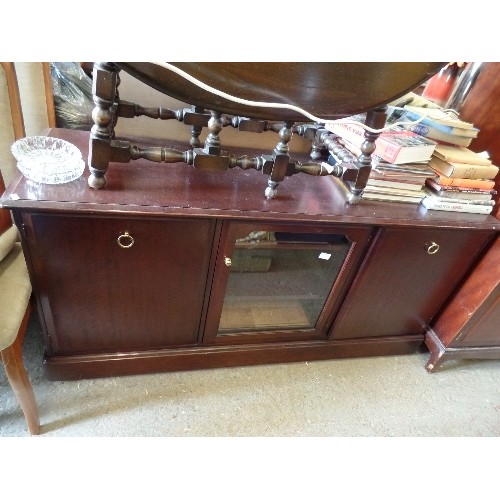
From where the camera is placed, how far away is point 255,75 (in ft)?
2.12

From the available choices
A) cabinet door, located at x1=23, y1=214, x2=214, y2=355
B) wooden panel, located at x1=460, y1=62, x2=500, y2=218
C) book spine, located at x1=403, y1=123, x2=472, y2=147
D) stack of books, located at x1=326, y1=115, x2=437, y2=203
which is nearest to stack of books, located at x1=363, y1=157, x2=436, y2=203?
stack of books, located at x1=326, y1=115, x2=437, y2=203

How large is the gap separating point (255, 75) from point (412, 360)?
1.27 metres

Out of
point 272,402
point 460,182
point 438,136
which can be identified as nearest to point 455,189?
point 460,182

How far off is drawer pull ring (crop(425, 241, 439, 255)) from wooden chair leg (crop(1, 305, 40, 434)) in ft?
3.85

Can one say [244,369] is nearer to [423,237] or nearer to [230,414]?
[230,414]

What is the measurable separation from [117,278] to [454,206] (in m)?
1.02

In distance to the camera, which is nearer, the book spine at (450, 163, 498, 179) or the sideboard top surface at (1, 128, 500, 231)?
the sideboard top surface at (1, 128, 500, 231)

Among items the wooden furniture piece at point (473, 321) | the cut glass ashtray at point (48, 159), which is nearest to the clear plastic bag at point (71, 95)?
the cut glass ashtray at point (48, 159)

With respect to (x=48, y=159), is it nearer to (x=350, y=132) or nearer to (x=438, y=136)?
(x=350, y=132)

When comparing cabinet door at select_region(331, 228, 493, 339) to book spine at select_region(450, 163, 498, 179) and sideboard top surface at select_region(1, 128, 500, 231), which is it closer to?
sideboard top surface at select_region(1, 128, 500, 231)

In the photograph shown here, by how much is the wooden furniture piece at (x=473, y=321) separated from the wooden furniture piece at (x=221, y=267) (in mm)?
37

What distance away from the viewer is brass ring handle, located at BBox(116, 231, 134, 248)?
2.76 feet

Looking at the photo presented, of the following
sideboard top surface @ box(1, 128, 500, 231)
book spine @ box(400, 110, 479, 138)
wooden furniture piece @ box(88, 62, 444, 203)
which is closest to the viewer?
wooden furniture piece @ box(88, 62, 444, 203)
